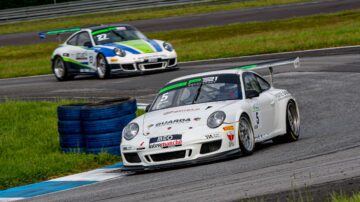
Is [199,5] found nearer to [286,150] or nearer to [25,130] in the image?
[25,130]

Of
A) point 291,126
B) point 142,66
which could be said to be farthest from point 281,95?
point 142,66

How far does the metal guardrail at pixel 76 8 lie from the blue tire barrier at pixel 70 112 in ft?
124

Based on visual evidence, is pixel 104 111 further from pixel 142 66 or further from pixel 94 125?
pixel 142 66

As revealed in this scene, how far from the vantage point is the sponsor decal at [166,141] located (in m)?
11.4

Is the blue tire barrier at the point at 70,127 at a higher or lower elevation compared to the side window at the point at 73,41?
higher

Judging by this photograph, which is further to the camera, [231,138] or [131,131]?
[131,131]

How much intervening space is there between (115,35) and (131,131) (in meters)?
13.2

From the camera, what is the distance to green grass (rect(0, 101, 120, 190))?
12250 mm

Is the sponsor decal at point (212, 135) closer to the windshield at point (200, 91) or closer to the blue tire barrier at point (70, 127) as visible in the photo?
the windshield at point (200, 91)

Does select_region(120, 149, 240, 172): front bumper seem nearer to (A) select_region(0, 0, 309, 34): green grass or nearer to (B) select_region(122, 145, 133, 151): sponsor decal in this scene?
(B) select_region(122, 145, 133, 151): sponsor decal

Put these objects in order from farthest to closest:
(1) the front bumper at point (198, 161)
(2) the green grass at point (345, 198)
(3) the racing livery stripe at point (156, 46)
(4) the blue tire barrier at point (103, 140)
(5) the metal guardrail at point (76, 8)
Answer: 1. (5) the metal guardrail at point (76, 8)
2. (3) the racing livery stripe at point (156, 46)
3. (4) the blue tire barrier at point (103, 140)
4. (1) the front bumper at point (198, 161)
5. (2) the green grass at point (345, 198)

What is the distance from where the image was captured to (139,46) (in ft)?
78.8

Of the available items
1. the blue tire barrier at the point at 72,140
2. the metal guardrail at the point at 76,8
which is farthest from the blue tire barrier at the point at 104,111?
the metal guardrail at the point at 76,8

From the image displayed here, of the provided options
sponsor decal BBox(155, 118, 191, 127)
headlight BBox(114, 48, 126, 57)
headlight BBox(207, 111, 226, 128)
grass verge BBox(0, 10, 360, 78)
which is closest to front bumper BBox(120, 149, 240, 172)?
headlight BBox(207, 111, 226, 128)
